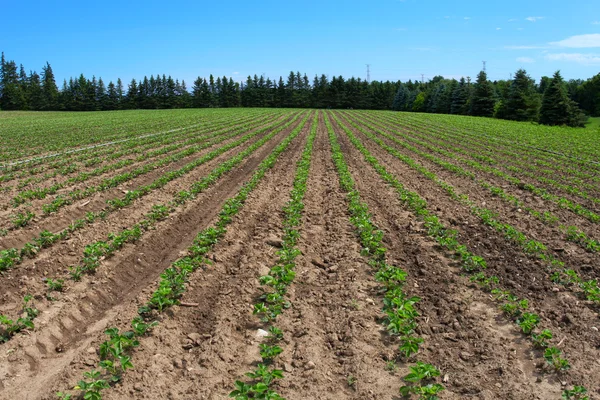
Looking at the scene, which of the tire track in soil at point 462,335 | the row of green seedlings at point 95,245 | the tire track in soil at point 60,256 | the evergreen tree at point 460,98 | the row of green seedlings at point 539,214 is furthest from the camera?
the evergreen tree at point 460,98

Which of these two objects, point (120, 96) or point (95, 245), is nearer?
point (95, 245)

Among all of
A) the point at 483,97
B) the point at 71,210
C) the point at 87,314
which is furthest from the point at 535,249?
the point at 483,97

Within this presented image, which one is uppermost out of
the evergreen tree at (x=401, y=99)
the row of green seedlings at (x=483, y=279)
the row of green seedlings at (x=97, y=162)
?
the evergreen tree at (x=401, y=99)

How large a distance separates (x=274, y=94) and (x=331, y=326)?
11005 centimetres

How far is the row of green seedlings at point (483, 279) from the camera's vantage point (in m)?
4.43

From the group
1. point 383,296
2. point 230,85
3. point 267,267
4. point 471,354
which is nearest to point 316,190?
point 267,267

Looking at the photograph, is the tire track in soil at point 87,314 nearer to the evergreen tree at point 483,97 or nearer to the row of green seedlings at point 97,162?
the row of green seedlings at point 97,162

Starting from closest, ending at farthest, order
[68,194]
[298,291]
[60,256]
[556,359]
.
Answer: 1. [556,359]
2. [298,291]
3. [60,256]
4. [68,194]

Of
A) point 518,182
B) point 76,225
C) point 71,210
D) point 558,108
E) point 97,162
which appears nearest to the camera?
point 76,225

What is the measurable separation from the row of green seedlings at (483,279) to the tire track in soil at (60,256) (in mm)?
6655

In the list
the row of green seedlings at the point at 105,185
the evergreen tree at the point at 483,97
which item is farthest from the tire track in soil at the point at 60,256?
the evergreen tree at the point at 483,97

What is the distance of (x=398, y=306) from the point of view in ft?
17.4

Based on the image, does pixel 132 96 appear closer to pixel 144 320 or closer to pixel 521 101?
pixel 521 101

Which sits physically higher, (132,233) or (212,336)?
(132,233)
